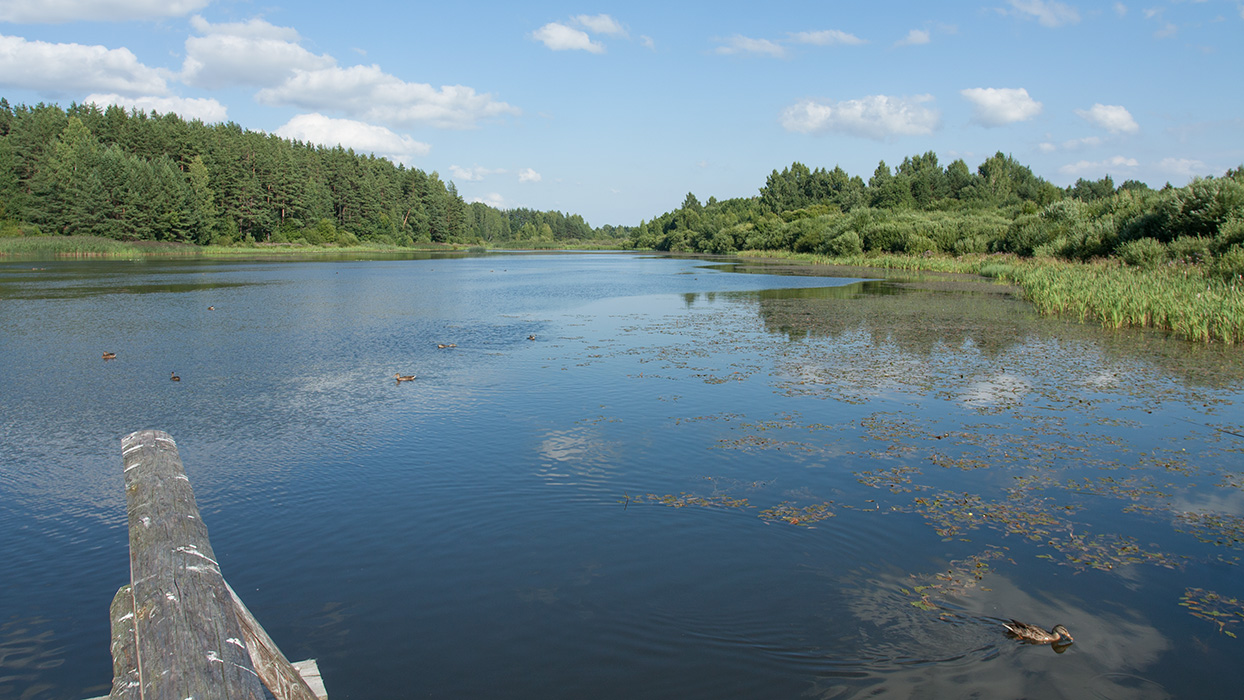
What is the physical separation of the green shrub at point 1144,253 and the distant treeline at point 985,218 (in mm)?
60

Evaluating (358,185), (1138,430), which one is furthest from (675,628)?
(358,185)

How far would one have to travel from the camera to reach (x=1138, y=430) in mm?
11102

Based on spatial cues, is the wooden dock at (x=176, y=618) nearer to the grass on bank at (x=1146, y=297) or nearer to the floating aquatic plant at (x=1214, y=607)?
the floating aquatic plant at (x=1214, y=607)

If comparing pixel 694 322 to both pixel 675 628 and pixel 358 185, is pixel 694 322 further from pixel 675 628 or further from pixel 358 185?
Result: pixel 358 185

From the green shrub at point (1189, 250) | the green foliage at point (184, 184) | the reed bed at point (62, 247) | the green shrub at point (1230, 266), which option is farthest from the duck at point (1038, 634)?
the green foliage at point (184, 184)

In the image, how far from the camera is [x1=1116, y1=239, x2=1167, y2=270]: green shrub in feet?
98.2

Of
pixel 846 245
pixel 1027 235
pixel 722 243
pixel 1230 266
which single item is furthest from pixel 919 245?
pixel 722 243

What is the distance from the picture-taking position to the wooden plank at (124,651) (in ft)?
7.95

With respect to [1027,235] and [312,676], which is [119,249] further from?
[312,676]

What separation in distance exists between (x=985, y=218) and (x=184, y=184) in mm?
83733

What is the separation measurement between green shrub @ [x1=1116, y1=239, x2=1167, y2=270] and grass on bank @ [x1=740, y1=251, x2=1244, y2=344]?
17.8 inches

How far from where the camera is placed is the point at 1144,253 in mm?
31297

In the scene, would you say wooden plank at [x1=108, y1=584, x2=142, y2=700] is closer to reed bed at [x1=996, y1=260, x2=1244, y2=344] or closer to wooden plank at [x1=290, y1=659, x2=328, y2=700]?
wooden plank at [x1=290, y1=659, x2=328, y2=700]

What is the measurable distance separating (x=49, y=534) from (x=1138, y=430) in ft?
46.1
